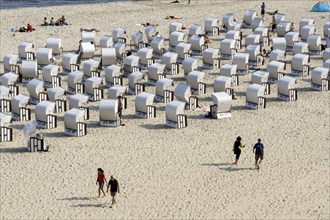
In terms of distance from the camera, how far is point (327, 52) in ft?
129

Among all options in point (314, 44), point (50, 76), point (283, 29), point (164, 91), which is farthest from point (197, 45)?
point (50, 76)

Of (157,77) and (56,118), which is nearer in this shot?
(56,118)

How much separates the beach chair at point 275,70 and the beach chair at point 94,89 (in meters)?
7.79

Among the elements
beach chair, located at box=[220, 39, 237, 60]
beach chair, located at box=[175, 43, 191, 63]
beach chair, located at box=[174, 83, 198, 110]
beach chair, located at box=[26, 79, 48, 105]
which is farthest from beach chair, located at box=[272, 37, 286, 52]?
beach chair, located at box=[26, 79, 48, 105]

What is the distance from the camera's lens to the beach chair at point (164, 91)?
110 feet

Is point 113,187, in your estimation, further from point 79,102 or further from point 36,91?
point 36,91

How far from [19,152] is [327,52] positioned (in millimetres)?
17366

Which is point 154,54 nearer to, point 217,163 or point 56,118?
point 56,118

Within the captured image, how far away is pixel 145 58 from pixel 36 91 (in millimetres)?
7150

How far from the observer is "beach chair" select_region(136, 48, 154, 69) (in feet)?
127

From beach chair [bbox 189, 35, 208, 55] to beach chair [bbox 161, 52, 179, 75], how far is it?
3754 millimetres

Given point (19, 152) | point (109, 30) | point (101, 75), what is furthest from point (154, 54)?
point (19, 152)

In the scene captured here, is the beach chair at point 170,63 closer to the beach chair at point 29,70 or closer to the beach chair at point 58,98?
the beach chair at point 29,70

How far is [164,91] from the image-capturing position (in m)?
33.5
